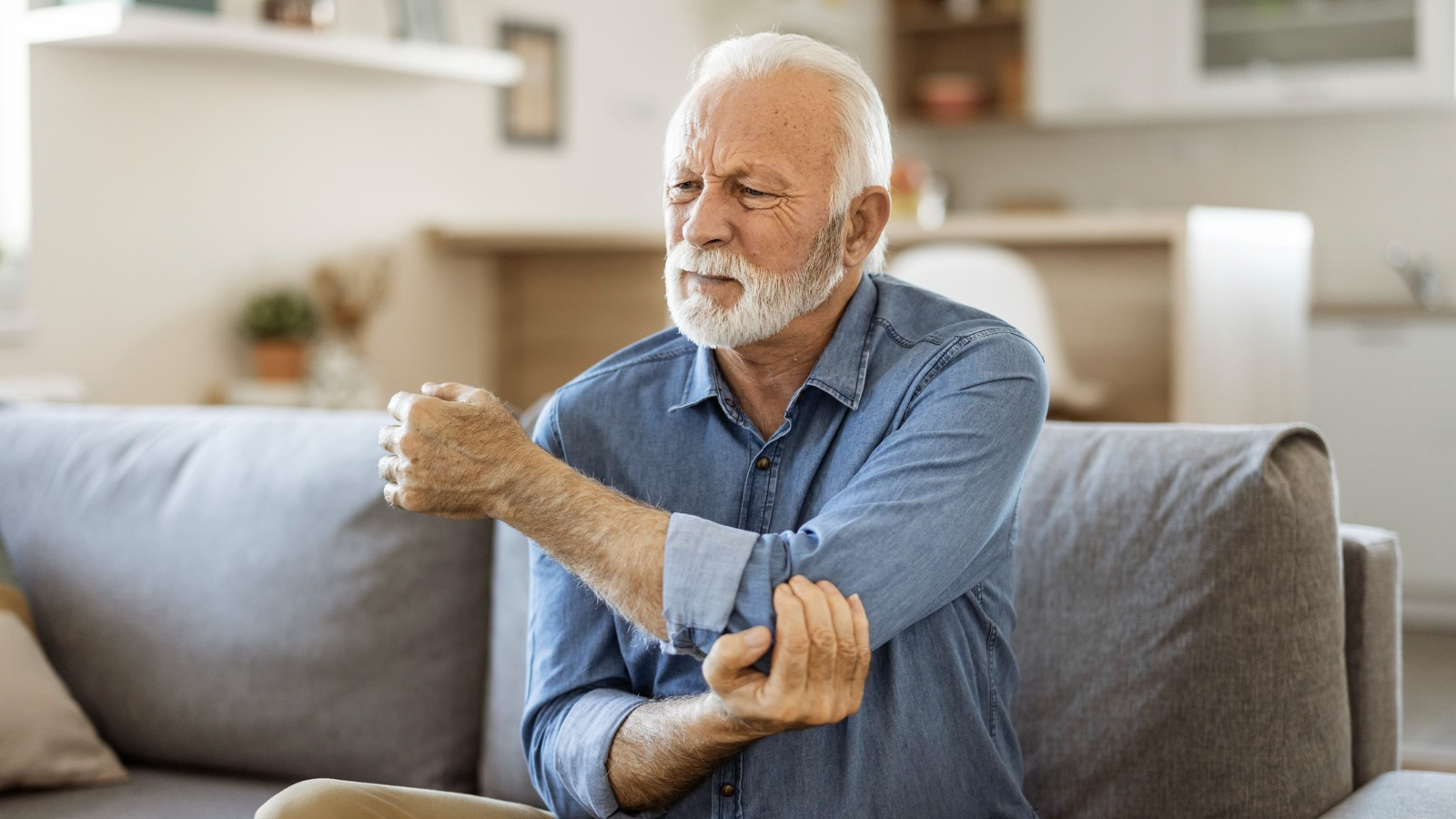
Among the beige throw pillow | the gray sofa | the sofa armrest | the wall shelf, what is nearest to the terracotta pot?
the wall shelf

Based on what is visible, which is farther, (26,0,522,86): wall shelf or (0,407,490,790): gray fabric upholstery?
(26,0,522,86): wall shelf

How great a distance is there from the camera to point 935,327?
1.35m

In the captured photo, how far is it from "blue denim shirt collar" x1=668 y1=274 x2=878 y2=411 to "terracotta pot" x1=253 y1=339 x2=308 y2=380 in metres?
2.37

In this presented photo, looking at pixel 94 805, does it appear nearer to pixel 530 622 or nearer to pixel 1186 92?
pixel 530 622

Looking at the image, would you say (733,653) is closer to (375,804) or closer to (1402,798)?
(375,804)

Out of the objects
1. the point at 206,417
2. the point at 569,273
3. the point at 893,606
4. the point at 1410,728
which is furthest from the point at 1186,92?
the point at 893,606

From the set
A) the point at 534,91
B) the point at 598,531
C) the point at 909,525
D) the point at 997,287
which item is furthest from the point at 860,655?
the point at 534,91

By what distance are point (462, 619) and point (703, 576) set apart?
2.21 feet

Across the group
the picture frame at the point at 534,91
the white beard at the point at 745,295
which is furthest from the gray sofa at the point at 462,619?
the picture frame at the point at 534,91

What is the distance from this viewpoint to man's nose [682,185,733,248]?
52.4 inches

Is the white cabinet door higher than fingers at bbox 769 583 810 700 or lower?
higher

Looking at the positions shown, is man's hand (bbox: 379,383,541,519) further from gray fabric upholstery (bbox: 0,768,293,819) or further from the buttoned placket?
gray fabric upholstery (bbox: 0,768,293,819)

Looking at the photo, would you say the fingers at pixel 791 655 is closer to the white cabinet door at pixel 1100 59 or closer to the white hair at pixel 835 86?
the white hair at pixel 835 86

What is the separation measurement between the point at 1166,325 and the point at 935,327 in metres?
2.63
